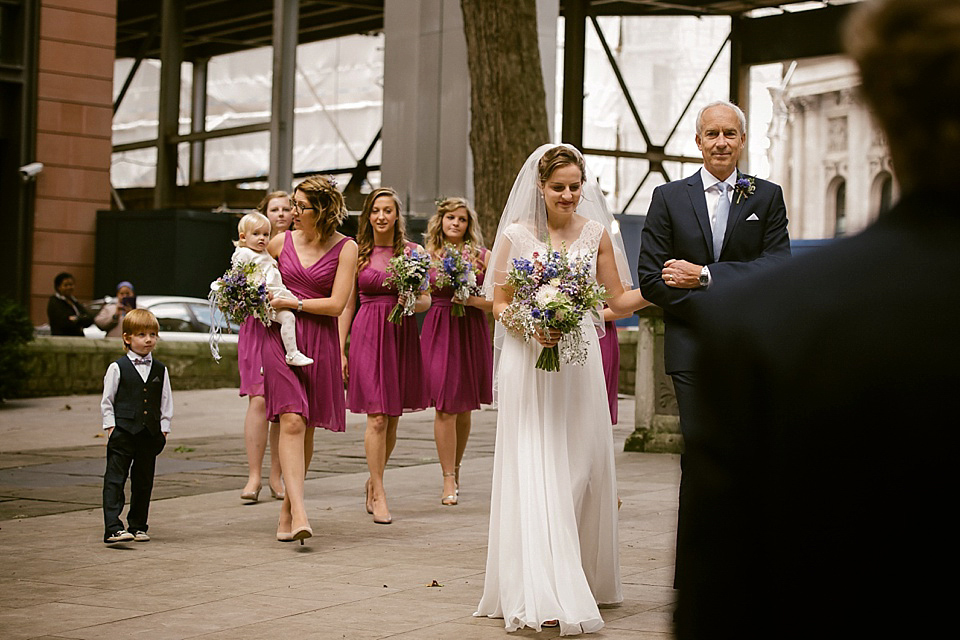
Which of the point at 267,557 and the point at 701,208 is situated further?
the point at 267,557

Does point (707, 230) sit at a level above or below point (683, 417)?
above

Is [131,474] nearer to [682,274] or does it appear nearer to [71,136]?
[682,274]

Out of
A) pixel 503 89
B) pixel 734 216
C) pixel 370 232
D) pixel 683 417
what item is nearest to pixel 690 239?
pixel 734 216

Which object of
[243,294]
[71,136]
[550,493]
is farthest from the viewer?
[71,136]

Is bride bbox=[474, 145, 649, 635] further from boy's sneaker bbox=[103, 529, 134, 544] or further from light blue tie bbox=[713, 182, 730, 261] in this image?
boy's sneaker bbox=[103, 529, 134, 544]

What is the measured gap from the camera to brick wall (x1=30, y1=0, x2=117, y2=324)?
95.3 ft

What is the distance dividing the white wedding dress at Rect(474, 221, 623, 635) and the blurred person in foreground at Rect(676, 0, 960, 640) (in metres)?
4.38

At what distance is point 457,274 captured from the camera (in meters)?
10.6

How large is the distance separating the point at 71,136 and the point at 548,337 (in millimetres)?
25178

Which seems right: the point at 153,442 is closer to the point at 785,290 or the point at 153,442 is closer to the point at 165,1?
the point at 785,290

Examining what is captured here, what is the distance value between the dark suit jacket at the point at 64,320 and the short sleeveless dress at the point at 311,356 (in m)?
12.8

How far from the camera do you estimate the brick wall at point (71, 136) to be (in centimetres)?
2906

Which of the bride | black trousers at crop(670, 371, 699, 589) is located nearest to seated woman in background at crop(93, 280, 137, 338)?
the bride

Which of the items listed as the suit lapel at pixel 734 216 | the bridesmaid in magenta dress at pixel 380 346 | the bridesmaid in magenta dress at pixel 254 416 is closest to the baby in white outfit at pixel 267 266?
the bridesmaid in magenta dress at pixel 254 416
